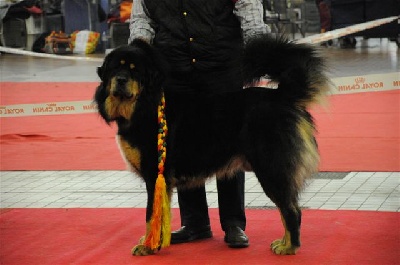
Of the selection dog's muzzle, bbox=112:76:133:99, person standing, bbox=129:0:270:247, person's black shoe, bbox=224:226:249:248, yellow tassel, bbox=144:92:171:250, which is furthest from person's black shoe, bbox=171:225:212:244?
dog's muzzle, bbox=112:76:133:99

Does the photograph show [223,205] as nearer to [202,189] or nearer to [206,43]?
[202,189]

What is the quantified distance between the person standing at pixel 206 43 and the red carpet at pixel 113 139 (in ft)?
7.87

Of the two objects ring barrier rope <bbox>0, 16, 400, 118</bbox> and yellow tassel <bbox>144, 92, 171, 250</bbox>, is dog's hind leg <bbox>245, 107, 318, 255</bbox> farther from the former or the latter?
ring barrier rope <bbox>0, 16, 400, 118</bbox>

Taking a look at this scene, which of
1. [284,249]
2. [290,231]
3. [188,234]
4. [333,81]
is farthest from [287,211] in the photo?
[333,81]

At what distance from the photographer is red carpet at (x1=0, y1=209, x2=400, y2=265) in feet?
15.3

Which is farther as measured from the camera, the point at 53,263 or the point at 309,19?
the point at 309,19

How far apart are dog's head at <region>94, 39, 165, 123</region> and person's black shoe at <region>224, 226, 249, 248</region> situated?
99 centimetres

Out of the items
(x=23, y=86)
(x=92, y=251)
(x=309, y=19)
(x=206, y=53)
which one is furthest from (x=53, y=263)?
(x=309, y=19)

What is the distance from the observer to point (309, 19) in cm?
2252

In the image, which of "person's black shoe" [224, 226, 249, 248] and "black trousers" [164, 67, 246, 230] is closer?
"person's black shoe" [224, 226, 249, 248]

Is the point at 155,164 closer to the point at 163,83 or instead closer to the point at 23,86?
the point at 163,83

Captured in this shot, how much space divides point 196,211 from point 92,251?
0.77 meters

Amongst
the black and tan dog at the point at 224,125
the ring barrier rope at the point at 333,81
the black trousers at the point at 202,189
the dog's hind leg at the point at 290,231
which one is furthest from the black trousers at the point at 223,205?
the ring barrier rope at the point at 333,81

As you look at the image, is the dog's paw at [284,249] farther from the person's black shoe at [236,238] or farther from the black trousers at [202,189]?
the black trousers at [202,189]
